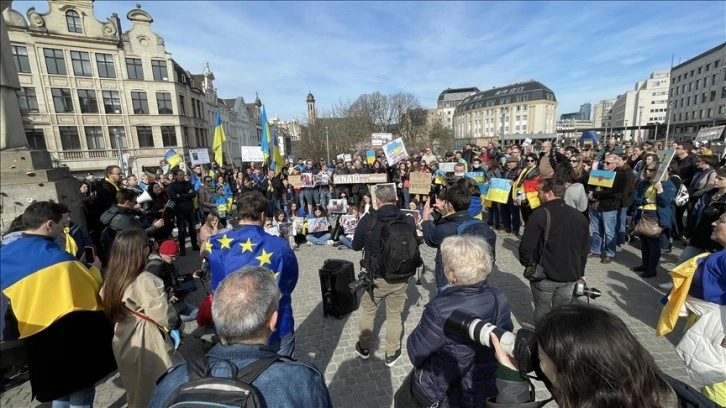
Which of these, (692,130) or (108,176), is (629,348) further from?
(692,130)

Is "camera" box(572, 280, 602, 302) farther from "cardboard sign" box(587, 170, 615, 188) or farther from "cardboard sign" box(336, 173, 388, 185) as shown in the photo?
"cardboard sign" box(336, 173, 388, 185)

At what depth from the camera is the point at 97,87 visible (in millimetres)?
31141

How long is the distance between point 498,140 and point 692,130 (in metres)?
37.6

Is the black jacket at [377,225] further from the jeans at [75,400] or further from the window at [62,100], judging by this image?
the window at [62,100]

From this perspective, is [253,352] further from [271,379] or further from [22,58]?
[22,58]

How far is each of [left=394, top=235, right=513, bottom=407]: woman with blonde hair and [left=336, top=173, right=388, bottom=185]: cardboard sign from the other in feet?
29.1

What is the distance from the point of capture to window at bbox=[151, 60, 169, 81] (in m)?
33.8

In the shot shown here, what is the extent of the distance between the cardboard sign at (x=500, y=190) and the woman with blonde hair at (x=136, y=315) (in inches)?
298

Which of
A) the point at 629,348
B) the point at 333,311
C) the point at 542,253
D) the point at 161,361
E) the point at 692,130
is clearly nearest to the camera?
the point at 629,348

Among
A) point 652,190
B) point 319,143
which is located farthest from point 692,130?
point 652,190

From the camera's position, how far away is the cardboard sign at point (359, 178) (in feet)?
36.1

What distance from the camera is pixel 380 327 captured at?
4.77 meters

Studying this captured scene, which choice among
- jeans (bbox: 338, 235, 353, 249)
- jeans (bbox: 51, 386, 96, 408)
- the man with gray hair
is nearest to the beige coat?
jeans (bbox: 51, 386, 96, 408)

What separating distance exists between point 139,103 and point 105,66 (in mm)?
4009
